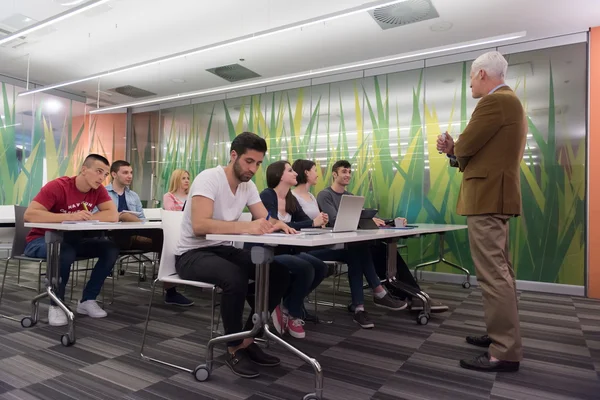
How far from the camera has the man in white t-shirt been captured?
1.92m

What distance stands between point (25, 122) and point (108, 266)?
17.0 ft

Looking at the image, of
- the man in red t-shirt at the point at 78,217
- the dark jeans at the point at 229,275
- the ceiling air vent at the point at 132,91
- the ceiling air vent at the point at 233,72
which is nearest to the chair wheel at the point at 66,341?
the man in red t-shirt at the point at 78,217

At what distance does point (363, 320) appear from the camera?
2.96m

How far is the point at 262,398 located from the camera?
1752mm

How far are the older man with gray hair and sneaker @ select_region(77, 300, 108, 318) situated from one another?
252cm

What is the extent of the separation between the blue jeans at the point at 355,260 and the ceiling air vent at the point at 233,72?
150 inches

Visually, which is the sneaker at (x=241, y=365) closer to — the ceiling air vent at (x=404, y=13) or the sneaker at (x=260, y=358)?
the sneaker at (x=260, y=358)

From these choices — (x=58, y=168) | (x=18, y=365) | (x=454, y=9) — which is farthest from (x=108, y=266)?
(x=58, y=168)

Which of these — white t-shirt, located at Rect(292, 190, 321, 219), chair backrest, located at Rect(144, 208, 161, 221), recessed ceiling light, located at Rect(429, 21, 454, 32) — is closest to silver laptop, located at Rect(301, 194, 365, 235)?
white t-shirt, located at Rect(292, 190, 321, 219)

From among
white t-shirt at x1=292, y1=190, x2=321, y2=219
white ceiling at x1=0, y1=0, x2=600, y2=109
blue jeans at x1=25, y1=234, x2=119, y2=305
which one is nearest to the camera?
blue jeans at x1=25, y1=234, x2=119, y2=305

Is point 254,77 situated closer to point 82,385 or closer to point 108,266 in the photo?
point 108,266

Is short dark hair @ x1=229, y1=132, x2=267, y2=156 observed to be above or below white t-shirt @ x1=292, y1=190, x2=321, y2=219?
above

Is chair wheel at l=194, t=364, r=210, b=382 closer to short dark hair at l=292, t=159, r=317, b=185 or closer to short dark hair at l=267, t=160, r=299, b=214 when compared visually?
short dark hair at l=267, t=160, r=299, b=214

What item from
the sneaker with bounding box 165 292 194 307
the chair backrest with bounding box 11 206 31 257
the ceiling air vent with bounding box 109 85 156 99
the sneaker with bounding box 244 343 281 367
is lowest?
the sneaker with bounding box 165 292 194 307
